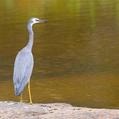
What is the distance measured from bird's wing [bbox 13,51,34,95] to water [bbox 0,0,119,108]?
242 cm

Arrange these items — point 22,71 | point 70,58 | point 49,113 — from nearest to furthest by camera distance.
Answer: point 49,113, point 22,71, point 70,58

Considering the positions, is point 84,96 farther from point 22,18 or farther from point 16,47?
point 22,18

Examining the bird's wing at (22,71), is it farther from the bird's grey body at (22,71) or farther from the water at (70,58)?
the water at (70,58)

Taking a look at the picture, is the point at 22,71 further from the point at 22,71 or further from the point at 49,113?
the point at 49,113

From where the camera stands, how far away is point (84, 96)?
12.1 m

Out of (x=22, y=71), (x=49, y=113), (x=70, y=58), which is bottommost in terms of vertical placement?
(x=70, y=58)

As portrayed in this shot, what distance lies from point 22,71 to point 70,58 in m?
8.54

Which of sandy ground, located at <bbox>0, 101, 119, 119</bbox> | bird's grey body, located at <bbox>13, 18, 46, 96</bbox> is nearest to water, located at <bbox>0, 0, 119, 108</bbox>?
A: bird's grey body, located at <bbox>13, 18, 46, 96</bbox>

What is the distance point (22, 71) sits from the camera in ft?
29.8

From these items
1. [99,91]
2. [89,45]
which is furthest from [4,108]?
[89,45]

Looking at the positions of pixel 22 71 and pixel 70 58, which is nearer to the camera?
pixel 22 71

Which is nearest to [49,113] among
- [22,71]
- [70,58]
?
[22,71]

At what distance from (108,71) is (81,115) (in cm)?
792

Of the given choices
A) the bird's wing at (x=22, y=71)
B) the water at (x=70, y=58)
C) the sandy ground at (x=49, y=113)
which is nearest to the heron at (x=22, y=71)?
the bird's wing at (x=22, y=71)
